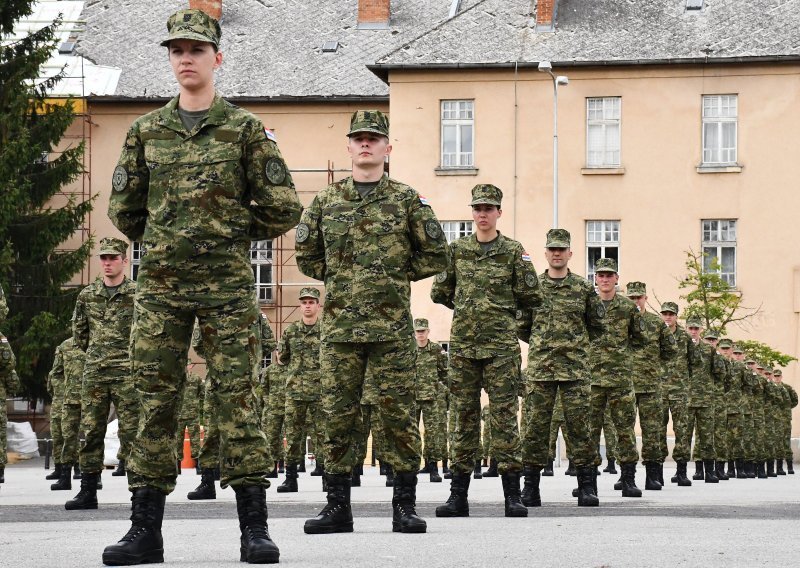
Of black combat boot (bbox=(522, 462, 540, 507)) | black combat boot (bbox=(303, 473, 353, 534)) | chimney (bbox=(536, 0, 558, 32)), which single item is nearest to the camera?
black combat boot (bbox=(303, 473, 353, 534))

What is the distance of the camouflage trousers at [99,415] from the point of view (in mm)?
14469

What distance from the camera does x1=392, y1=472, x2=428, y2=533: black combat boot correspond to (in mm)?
10758

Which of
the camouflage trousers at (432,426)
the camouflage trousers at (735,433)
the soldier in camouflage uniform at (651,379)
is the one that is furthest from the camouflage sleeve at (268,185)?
the camouflage trousers at (735,433)

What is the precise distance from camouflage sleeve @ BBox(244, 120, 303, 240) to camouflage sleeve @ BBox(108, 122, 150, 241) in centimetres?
56

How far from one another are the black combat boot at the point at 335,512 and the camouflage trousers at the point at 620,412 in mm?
7696

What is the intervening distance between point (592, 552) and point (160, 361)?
8.79ft

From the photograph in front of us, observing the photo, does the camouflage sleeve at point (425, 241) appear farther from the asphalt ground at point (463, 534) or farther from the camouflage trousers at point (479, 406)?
the camouflage trousers at point (479, 406)

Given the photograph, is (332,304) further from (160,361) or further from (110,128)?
(110,128)

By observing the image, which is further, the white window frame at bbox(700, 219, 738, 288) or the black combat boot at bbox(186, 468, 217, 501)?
the white window frame at bbox(700, 219, 738, 288)

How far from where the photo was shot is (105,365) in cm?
1481

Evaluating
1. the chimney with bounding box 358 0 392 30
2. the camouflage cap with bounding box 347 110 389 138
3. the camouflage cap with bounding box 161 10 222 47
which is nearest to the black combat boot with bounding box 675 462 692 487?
the camouflage cap with bounding box 347 110 389 138

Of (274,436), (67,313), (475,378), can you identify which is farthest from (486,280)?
(67,313)

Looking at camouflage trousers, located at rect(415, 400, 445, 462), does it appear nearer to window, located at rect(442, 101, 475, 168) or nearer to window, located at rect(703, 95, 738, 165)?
window, located at rect(442, 101, 475, 168)

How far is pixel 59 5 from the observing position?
179ft
